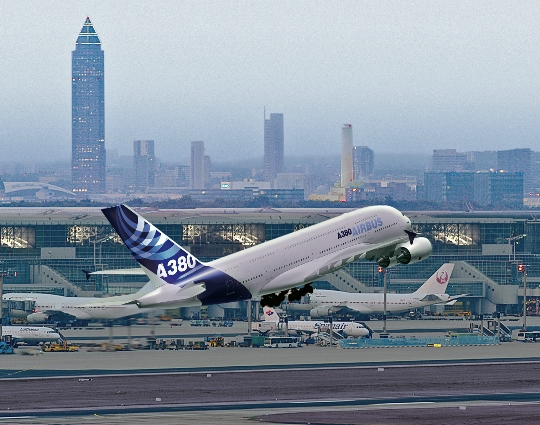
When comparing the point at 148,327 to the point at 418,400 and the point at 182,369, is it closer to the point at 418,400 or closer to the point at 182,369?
the point at 418,400

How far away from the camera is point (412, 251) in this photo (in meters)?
85.9

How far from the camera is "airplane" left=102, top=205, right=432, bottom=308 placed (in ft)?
255

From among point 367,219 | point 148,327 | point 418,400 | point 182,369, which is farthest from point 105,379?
point 367,219

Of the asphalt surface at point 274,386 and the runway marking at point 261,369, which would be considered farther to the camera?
the runway marking at point 261,369

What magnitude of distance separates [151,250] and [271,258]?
993 centimetres

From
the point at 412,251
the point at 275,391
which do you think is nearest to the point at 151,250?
the point at 412,251

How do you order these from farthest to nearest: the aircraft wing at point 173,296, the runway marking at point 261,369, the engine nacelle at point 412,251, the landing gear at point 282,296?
the runway marking at point 261,369, the engine nacelle at point 412,251, the landing gear at point 282,296, the aircraft wing at point 173,296

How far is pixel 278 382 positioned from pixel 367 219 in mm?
70013

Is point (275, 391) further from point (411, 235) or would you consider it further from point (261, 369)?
point (411, 235)

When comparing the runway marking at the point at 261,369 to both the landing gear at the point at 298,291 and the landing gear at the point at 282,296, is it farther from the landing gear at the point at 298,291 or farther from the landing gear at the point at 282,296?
the landing gear at the point at 298,291

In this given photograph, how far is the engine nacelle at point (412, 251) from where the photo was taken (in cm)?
8556

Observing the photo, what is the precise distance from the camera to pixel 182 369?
540 ft

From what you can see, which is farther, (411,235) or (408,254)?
(408,254)

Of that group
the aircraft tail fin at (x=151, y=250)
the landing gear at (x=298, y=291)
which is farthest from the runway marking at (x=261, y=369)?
the landing gear at (x=298, y=291)
